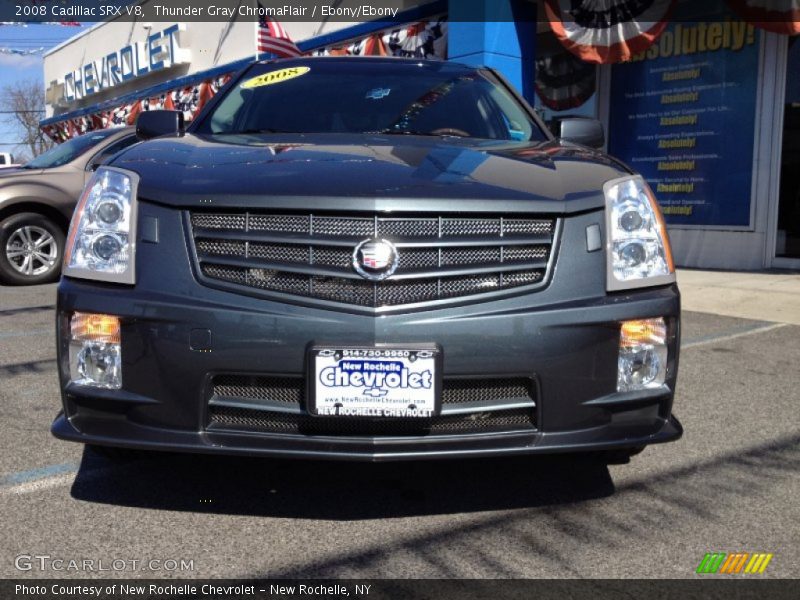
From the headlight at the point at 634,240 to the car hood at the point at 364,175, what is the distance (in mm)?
70

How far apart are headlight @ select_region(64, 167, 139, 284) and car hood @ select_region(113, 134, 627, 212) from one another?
7cm

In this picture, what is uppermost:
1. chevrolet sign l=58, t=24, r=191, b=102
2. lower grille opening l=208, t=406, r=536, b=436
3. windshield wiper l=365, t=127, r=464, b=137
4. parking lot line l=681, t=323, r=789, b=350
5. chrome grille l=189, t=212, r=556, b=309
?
chevrolet sign l=58, t=24, r=191, b=102

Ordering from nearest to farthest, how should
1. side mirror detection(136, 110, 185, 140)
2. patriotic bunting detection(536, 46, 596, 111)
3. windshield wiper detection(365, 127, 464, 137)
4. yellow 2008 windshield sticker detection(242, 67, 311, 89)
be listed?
windshield wiper detection(365, 127, 464, 137) → side mirror detection(136, 110, 185, 140) → yellow 2008 windshield sticker detection(242, 67, 311, 89) → patriotic bunting detection(536, 46, 596, 111)

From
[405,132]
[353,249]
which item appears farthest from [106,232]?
[405,132]

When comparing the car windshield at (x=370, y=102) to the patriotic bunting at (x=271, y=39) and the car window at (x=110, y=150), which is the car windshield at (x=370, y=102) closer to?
the car window at (x=110, y=150)

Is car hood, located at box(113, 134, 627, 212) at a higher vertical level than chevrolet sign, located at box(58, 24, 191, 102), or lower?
lower

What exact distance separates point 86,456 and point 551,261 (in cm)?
193

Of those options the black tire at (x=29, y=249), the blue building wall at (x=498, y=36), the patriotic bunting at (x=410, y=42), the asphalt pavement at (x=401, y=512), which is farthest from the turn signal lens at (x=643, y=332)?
the patriotic bunting at (x=410, y=42)

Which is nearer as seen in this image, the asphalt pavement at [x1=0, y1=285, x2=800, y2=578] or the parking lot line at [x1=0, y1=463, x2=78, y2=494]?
the asphalt pavement at [x1=0, y1=285, x2=800, y2=578]

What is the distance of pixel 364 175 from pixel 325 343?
1.83 feet

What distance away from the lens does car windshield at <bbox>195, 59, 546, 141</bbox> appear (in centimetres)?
377

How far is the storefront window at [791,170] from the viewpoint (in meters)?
9.48

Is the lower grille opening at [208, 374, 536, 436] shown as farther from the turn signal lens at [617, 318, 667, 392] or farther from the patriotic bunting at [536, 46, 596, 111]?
the patriotic bunting at [536, 46, 596, 111]

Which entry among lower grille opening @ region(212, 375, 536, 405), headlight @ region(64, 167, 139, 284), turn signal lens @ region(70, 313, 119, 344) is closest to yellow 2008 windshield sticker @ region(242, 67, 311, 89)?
headlight @ region(64, 167, 139, 284)
